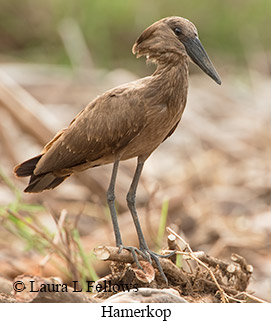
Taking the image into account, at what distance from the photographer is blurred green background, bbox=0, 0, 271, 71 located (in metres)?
11.6

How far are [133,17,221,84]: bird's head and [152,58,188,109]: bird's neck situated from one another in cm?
4

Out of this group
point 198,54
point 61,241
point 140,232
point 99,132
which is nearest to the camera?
point 198,54

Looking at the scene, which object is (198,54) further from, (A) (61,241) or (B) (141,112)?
(A) (61,241)

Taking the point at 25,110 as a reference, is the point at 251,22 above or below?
above

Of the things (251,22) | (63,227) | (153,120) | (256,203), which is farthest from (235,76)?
(153,120)

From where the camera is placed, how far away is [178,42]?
359 cm

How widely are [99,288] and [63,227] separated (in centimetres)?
97

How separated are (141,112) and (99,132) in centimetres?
27

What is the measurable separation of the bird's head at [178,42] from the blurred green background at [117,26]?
7.91 meters

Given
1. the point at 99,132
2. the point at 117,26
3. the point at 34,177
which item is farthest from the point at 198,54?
the point at 117,26

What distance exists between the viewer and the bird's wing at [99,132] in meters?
3.64

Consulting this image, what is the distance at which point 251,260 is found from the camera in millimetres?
6730

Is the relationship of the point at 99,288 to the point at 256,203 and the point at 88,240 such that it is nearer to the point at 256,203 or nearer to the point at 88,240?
the point at 88,240
